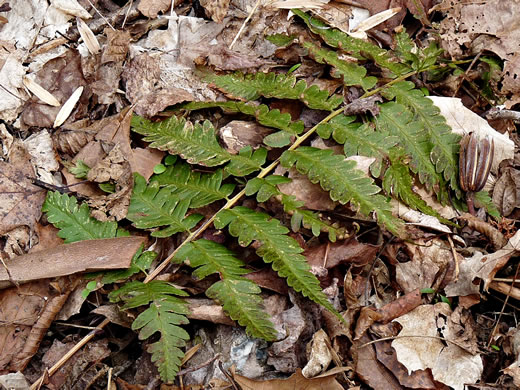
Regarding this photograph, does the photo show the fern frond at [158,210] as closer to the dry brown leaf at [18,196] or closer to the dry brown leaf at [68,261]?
the dry brown leaf at [68,261]

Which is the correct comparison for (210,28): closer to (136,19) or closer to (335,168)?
(136,19)

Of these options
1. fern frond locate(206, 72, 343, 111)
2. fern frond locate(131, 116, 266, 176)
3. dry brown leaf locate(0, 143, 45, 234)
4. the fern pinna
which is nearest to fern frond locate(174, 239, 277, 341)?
the fern pinna

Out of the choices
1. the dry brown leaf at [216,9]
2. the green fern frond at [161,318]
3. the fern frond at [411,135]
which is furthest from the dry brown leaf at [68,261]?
the dry brown leaf at [216,9]

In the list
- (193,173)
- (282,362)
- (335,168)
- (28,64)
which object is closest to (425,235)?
(335,168)

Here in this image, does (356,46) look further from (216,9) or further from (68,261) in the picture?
(68,261)

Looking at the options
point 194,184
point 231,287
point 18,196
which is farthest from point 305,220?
point 18,196

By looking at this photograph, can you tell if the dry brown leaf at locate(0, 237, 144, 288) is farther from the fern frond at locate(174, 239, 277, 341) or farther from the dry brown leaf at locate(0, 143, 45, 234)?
the fern frond at locate(174, 239, 277, 341)
